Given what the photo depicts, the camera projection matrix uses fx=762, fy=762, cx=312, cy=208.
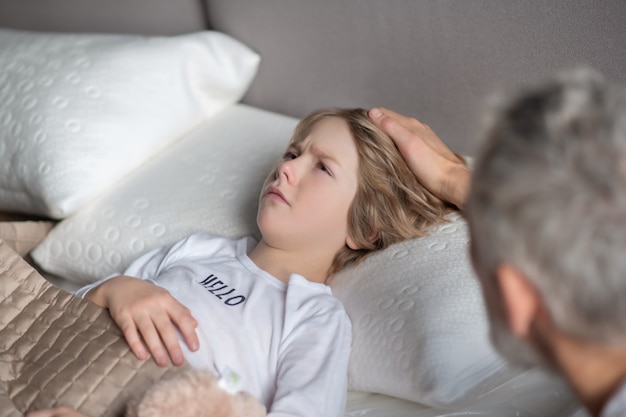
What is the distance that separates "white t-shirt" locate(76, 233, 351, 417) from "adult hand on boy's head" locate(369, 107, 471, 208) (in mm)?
255

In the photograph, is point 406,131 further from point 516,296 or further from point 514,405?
point 516,296

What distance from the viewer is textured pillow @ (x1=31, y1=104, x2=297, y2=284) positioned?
4.74 ft

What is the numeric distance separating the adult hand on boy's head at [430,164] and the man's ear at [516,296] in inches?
24.9

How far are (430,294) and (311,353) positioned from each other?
0.66 feet

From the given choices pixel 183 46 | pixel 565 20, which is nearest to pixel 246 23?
pixel 183 46

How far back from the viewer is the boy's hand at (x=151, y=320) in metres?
1.10

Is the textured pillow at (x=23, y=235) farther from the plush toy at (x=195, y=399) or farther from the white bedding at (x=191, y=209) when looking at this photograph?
the plush toy at (x=195, y=399)

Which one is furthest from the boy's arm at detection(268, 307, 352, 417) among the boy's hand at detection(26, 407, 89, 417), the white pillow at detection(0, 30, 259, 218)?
the white pillow at detection(0, 30, 259, 218)

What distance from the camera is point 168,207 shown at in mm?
1485

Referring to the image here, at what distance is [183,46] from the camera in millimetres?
1713

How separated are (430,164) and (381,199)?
4.0 inches

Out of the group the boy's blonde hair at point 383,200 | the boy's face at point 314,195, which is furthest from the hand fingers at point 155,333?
the boy's blonde hair at point 383,200

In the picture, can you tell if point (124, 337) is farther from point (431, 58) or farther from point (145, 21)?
point (145, 21)

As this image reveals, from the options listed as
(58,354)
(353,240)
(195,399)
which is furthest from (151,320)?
(353,240)
